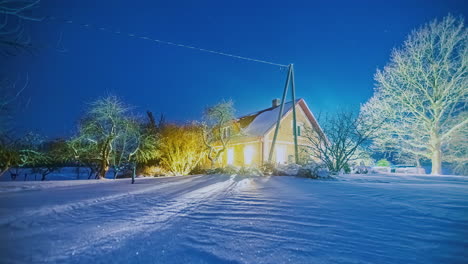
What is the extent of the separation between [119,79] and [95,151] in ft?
70.9

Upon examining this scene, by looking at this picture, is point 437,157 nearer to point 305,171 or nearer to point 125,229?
point 305,171

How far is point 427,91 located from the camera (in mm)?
11633

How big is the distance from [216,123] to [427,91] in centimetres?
1242

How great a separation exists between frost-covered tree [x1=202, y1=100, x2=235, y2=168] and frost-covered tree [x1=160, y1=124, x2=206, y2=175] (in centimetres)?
79

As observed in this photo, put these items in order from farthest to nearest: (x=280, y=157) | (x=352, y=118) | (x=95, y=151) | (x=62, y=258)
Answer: (x=280, y=157) < (x=95, y=151) < (x=352, y=118) < (x=62, y=258)

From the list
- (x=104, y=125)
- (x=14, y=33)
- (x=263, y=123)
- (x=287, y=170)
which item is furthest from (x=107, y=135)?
(x=263, y=123)

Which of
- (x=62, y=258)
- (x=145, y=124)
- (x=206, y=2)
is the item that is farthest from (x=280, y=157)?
(x=206, y=2)

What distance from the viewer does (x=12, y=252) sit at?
153 cm

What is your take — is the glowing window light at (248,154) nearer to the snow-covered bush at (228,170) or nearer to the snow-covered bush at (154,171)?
the snow-covered bush at (154,171)

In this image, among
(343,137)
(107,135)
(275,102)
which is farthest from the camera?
(275,102)

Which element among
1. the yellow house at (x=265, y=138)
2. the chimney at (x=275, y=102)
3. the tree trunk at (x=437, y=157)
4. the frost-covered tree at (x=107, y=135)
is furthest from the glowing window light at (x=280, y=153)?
the frost-covered tree at (x=107, y=135)

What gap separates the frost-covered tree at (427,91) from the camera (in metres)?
11.0

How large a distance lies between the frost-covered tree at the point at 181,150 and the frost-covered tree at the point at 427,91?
1020 cm

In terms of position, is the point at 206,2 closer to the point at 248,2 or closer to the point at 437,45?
the point at 248,2
